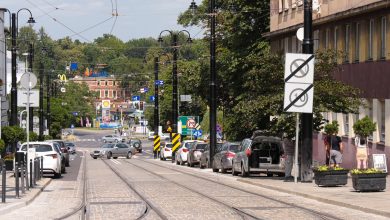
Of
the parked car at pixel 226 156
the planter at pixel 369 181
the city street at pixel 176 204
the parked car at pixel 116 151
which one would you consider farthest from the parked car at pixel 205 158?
the parked car at pixel 116 151

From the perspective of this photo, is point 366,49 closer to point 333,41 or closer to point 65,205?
point 333,41

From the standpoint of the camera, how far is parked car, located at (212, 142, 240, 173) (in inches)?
1661

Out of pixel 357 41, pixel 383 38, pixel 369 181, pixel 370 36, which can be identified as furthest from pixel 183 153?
pixel 369 181

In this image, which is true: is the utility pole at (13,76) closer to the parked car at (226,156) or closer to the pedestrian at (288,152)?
the parked car at (226,156)

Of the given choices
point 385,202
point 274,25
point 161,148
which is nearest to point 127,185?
point 385,202

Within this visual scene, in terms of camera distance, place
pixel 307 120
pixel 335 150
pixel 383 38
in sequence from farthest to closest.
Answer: pixel 383 38 → pixel 335 150 → pixel 307 120

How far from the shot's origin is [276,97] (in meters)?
31.8

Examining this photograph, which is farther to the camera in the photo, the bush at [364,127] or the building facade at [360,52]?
the building facade at [360,52]

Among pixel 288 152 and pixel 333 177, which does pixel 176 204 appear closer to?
pixel 333 177

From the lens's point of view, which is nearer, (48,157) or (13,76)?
(48,157)

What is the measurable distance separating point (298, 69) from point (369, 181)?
177 inches

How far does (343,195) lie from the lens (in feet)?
79.2

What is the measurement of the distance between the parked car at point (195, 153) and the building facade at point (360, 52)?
270 inches

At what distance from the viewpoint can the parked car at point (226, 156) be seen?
42.2 meters
